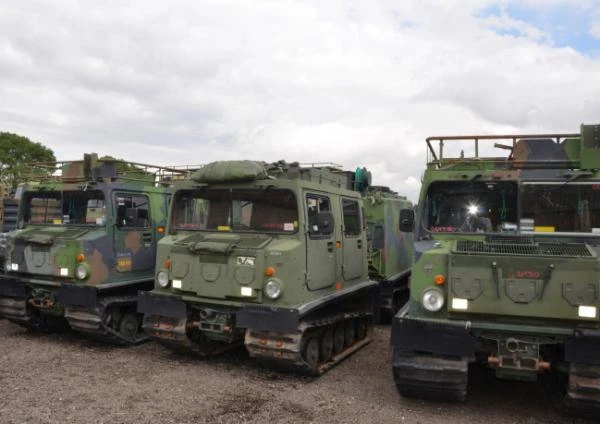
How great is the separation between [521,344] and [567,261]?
86cm

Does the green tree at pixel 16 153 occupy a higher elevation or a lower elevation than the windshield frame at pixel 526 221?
higher

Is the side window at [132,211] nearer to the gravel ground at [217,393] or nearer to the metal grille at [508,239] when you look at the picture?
the gravel ground at [217,393]

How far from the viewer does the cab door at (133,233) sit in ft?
26.9

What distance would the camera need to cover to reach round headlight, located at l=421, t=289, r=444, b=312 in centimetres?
503

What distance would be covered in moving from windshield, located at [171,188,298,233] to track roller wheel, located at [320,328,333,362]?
1602mm

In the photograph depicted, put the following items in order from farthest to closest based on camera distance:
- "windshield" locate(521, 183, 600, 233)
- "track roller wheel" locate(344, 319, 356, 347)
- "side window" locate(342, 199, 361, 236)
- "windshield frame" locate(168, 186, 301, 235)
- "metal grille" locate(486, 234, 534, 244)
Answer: "side window" locate(342, 199, 361, 236) < "track roller wheel" locate(344, 319, 356, 347) < "windshield frame" locate(168, 186, 301, 235) < "windshield" locate(521, 183, 600, 233) < "metal grille" locate(486, 234, 534, 244)

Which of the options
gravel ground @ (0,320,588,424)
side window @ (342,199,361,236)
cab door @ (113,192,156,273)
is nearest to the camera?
gravel ground @ (0,320,588,424)

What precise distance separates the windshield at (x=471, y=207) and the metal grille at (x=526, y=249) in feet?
1.54

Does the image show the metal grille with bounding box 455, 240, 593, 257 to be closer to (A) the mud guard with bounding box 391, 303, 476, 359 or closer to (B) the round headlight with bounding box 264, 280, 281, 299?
(A) the mud guard with bounding box 391, 303, 476, 359

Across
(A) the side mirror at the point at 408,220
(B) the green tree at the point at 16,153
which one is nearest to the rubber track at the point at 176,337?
(A) the side mirror at the point at 408,220

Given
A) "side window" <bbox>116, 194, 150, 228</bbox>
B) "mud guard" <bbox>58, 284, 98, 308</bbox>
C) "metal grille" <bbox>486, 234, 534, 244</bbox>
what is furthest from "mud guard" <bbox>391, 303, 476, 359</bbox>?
"side window" <bbox>116, 194, 150, 228</bbox>

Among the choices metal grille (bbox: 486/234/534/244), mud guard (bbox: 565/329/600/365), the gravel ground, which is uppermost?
metal grille (bbox: 486/234/534/244)

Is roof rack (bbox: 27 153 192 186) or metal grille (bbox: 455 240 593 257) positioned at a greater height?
roof rack (bbox: 27 153 192 186)

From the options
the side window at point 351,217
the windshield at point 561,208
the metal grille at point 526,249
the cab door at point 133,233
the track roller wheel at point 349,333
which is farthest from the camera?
the cab door at point 133,233
